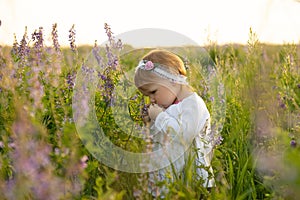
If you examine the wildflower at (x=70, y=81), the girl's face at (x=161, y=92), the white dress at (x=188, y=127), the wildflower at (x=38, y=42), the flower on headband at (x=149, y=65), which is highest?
the wildflower at (x=38, y=42)

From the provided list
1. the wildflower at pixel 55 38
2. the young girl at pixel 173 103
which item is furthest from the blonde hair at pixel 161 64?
the wildflower at pixel 55 38

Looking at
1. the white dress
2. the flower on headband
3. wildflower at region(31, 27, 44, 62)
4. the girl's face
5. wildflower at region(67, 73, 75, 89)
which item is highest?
wildflower at region(31, 27, 44, 62)

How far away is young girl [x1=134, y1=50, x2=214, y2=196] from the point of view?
2.88 meters

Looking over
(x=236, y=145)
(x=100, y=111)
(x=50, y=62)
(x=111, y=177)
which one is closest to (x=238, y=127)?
(x=236, y=145)

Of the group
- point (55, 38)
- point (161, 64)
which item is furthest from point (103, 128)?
point (55, 38)

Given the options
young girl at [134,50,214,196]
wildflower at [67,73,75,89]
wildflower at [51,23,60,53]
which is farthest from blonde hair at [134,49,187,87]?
wildflower at [51,23,60,53]

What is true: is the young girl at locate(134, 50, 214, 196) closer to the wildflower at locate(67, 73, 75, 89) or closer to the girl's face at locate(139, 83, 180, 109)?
the girl's face at locate(139, 83, 180, 109)

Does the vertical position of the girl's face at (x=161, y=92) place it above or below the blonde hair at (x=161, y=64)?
below

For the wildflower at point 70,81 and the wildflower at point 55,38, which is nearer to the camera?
the wildflower at point 70,81

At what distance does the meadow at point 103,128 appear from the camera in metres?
1.81

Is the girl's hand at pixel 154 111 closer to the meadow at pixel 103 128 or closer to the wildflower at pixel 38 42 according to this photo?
the meadow at pixel 103 128

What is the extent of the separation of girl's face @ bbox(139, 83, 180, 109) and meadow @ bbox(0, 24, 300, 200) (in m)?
0.07

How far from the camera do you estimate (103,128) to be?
2705 mm

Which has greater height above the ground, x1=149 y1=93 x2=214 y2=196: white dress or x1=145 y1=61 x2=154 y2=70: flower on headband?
x1=145 y1=61 x2=154 y2=70: flower on headband
